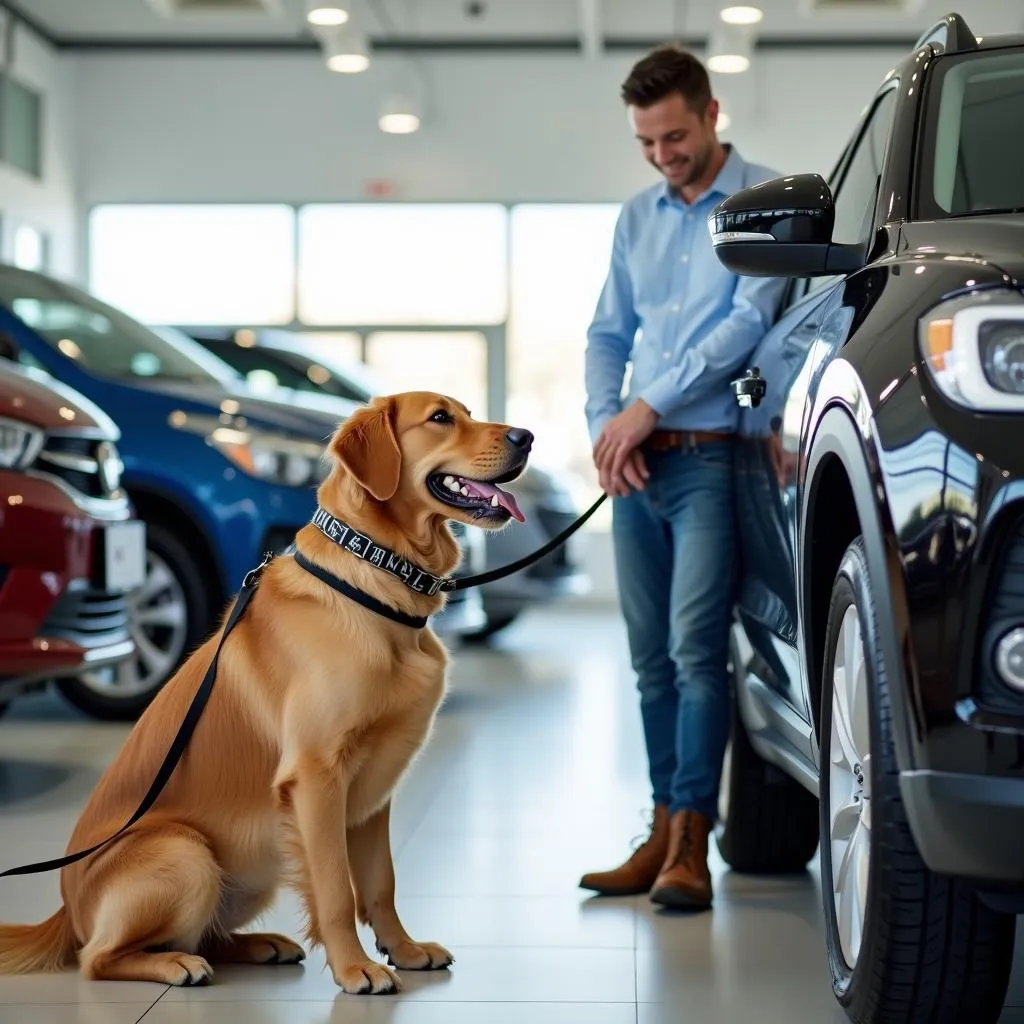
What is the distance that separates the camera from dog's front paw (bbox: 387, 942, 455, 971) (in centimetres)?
288

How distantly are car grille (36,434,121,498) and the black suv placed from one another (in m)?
2.54

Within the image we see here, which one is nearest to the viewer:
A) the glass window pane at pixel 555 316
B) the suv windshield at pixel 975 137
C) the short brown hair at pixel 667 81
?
the suv windshield at pixel 975 137

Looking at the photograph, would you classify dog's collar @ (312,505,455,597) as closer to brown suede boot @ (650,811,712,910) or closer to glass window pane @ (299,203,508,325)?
brown suede boot @ (650,811,712,910)

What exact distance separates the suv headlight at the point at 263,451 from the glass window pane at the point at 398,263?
794 centimetres

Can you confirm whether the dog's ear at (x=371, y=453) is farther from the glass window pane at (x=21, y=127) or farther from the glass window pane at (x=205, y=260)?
the glass window pane at (x=205, y=260)

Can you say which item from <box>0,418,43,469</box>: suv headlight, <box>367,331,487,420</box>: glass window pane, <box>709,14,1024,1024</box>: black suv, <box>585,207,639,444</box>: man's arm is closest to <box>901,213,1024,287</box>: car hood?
<box>709,14,1024,1024</box>: black suv

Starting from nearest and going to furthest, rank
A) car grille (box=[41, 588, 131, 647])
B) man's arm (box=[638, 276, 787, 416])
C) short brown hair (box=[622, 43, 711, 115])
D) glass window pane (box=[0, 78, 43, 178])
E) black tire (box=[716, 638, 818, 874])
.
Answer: man's arm (box=[638, 276, 787, 416])
short brown hair (box=[622, 43, 711, 115])
black tire (box=[716, 638, 818, 874])
car grille (box=[41, 588, 131, 647])
glass window pane (box=[0, 78, 43, 178])

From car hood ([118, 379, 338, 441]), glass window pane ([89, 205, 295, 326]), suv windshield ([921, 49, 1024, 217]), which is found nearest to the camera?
suv windshield ([921, 49, 1024, 217])

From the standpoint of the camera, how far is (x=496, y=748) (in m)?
5.57

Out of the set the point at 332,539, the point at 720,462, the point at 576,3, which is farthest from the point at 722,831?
the point at 576,3

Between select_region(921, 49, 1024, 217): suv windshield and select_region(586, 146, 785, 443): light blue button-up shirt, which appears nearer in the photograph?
select_region(921, 49, 1024, 217): suv windshield

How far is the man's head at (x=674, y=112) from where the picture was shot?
3.57m

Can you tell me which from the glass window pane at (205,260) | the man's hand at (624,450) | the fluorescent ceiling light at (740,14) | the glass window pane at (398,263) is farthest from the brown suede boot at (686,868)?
the glass window pane at (205,260)

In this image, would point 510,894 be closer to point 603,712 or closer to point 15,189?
point 603,712
